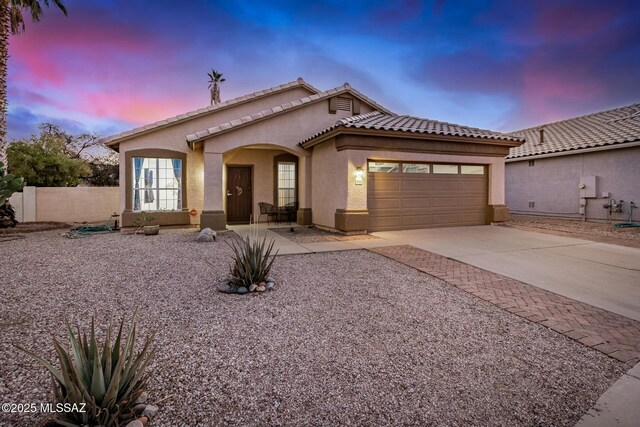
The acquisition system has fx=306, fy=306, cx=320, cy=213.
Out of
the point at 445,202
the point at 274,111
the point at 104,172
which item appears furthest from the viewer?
the point at 104,172

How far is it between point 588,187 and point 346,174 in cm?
1180

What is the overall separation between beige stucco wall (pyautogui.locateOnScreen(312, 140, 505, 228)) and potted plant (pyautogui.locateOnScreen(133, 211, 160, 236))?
590 centimetres

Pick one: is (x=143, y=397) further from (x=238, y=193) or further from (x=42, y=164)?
(x=42, y=164)

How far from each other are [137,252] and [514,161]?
18424 mm

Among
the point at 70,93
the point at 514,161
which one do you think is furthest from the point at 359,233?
the point at 70,93

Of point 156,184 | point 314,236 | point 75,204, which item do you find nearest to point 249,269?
point 314,236

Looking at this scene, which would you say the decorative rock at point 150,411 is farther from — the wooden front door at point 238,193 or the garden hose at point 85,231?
the wooden front door at point 238,193

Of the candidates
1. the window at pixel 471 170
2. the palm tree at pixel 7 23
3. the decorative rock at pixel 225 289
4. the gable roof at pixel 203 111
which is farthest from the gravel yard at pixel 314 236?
the palm tree at pixel 7 23

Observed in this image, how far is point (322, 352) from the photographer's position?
116 inches

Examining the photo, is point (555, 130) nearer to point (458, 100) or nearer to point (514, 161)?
point (514, 161)

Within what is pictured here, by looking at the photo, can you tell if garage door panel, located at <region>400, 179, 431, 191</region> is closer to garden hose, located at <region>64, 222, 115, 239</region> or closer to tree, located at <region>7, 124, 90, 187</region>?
garden hose, located at <region>64, 222, 115, 239</region>

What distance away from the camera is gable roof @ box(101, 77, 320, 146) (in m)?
11.5

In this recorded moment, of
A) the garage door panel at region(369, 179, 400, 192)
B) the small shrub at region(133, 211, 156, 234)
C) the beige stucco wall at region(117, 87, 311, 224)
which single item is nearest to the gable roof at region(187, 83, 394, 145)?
the beige stucco wall at region(117, 87, 311, 224)

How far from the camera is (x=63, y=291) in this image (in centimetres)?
475
